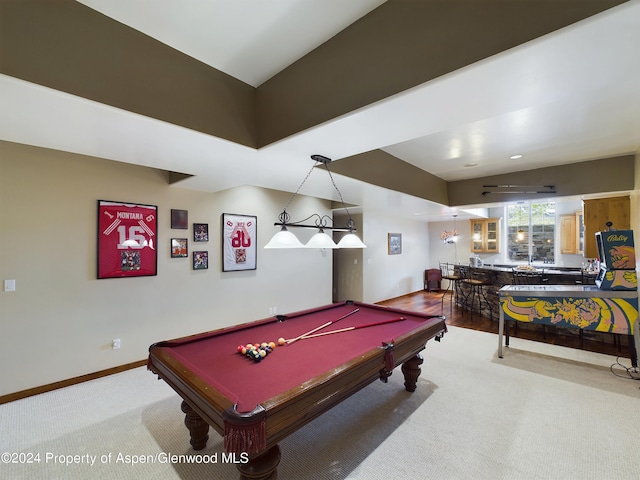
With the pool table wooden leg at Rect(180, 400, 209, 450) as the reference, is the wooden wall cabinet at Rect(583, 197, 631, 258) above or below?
above

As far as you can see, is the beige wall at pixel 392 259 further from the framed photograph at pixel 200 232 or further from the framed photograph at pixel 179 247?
the framed photograph at pixel 179 247

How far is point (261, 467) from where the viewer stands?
4.63 feet

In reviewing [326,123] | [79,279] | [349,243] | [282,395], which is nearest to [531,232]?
[349,243]

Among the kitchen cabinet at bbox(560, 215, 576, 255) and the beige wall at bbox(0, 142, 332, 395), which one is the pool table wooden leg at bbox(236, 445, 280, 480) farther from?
the kitchen cabinet at bbox(560, 215, 576, 255)

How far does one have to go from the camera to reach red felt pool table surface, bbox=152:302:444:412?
161cm

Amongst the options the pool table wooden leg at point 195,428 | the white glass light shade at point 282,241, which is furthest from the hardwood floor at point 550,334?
the pool table wooden leg at point 195,428

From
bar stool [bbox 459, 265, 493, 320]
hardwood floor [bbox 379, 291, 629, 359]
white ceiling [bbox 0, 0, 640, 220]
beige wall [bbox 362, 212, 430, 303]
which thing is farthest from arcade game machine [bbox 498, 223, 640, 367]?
beige wall [bbox 362, 212, 430, 303]

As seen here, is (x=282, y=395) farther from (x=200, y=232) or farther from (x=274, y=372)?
(x=200, y=232)

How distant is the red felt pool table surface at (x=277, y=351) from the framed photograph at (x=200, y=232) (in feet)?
6.52

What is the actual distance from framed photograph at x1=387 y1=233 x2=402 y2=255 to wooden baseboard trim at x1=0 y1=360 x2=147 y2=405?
6.14 meters

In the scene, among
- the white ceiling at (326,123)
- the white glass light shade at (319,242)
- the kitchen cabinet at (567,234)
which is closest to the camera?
the white ceiling at (326,123)

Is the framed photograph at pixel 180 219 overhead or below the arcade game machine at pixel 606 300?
overhead

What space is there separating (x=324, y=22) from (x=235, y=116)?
0.95 metres

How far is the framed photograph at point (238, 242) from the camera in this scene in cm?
437
